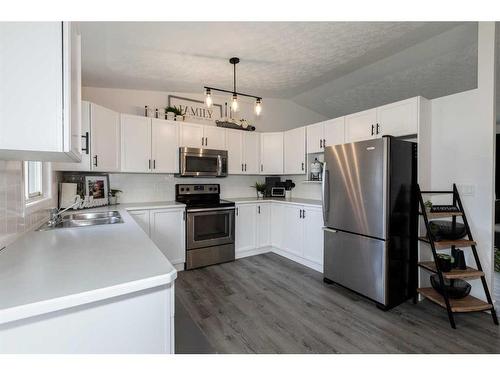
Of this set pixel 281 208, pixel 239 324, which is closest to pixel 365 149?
pixel 281 208

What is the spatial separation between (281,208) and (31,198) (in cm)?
301

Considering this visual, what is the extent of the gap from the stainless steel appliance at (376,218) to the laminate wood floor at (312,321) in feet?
0.77

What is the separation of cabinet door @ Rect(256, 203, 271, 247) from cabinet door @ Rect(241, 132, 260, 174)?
26.4 inches

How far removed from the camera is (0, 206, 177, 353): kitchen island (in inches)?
28.6

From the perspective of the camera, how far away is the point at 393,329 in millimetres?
1999

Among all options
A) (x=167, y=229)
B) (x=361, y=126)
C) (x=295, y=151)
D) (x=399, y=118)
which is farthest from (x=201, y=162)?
(x=399, y=118)

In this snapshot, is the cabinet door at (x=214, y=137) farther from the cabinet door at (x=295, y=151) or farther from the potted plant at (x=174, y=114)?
the cabinet door at (x=295, y=151)

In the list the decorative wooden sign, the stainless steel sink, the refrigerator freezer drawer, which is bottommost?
the refrigerator freezer drawer

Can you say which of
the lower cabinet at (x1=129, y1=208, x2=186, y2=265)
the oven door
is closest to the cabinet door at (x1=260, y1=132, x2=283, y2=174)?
the oven door

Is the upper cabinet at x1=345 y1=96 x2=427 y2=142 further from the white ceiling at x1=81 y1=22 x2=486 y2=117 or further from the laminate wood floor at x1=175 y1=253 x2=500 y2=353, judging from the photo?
the laminate wood floor at x1=175 y1=253 x2=500 y2=353

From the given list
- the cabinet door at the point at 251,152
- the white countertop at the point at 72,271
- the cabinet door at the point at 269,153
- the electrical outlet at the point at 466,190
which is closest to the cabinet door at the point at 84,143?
the white countertop at the point at 72,271

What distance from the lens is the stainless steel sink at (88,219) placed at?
2.11 meters

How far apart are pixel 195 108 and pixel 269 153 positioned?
1.47 metres

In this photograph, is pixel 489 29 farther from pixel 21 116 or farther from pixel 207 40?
pixel 21 116
